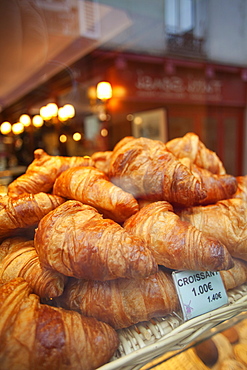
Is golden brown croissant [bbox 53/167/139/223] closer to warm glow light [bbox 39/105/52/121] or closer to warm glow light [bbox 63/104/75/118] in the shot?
warm glow light [bbox 39/105/52/121]

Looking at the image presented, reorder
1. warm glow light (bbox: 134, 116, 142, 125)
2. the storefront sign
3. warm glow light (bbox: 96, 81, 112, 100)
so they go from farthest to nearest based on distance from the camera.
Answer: the storefront sign, warm glow light (bbox: 134, 116, 142, 125), warm glow light (bbox: 96, 81, 112, 100)

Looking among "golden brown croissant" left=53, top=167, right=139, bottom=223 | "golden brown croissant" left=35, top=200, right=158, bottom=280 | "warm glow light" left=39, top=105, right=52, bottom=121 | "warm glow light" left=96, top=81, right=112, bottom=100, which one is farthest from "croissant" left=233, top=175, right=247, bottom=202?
"warm glow light" left=96, top=81, right=112, bottom=100

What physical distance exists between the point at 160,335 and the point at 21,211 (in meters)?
0.61

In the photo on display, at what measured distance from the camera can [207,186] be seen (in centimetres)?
118

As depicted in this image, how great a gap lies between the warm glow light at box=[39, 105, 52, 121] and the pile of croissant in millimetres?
418

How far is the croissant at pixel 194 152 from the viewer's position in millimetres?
1358

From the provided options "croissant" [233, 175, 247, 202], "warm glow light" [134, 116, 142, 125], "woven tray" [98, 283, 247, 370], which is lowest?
"woven tray" [98, 283, 247, 370]

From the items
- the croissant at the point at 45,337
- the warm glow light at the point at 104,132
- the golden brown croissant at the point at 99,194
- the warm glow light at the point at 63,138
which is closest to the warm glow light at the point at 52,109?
the warm glow light at the point at 63,138

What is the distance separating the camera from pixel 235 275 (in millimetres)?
1078

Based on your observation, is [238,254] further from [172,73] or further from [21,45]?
[172,73]

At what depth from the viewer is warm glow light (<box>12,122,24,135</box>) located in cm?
145

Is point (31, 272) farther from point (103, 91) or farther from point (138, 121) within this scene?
point (138, 121)

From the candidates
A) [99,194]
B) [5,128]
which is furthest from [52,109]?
[99,194]

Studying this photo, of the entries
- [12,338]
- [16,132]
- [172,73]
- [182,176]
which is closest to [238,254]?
[182,176]
